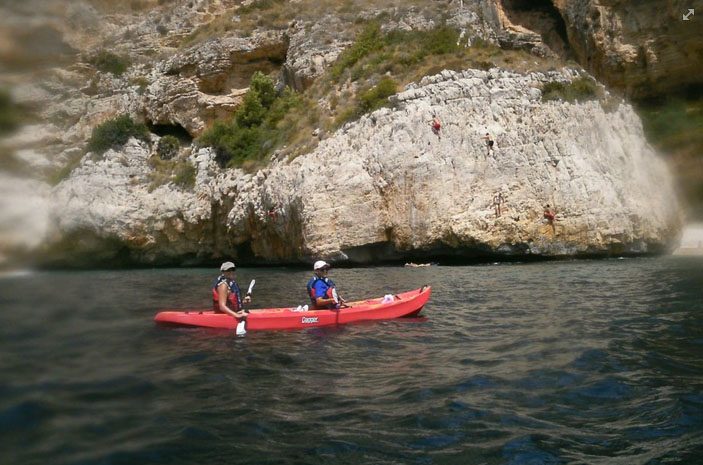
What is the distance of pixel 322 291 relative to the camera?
11953mm

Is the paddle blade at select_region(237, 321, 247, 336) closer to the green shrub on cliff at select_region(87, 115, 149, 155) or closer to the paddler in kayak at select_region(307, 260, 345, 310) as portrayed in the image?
A: the paddler in kayak at select_region(307, 260, 345, 310)

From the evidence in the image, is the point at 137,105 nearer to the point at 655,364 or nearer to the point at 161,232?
the point at 161,232

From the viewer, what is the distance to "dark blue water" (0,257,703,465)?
427 cm

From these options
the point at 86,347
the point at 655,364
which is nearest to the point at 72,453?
the point at 86,347

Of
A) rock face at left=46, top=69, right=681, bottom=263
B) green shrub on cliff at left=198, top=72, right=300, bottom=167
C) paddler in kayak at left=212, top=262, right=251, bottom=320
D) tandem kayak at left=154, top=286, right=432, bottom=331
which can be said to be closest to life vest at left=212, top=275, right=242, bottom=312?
paddler in kayak at left=212, top=262, right=251, bottom=320

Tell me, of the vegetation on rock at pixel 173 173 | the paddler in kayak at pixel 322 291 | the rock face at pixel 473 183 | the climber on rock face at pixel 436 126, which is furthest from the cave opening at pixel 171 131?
the paddler in kayak at pixel 322 291

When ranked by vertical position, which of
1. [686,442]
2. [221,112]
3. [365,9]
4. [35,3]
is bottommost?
[686,442]

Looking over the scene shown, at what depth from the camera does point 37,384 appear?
4.67m

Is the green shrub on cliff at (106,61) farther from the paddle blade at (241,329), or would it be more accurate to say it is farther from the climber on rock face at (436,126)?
the climber on rock face at (436,126)

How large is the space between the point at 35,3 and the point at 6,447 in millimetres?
4234

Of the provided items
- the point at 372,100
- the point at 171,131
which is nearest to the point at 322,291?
the point at 372,100

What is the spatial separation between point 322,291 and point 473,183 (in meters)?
14.5

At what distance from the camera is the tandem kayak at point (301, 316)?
1135cm

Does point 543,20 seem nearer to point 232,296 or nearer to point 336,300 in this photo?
point 336,300
